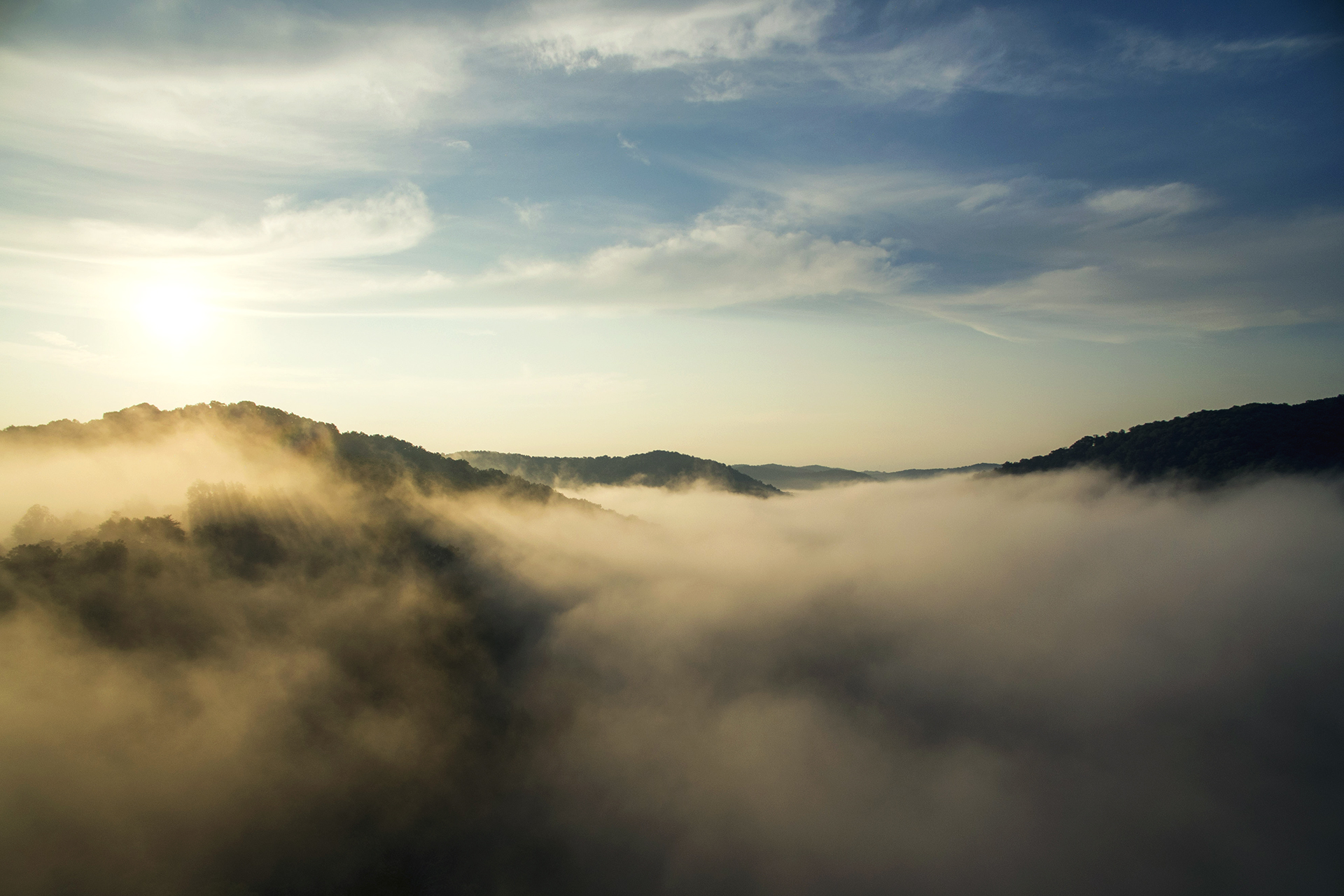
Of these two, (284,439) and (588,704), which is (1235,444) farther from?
(284,439)

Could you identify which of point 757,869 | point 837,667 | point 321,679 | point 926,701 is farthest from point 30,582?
point 926,701

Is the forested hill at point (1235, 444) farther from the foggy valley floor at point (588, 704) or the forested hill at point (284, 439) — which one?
the forested hill at point (284, 439)

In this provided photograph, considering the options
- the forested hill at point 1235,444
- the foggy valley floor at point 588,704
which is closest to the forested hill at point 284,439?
the foggy valley floor at point 588,704

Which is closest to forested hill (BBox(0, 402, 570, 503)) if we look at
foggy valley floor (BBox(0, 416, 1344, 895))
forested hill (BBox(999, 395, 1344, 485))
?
foggy valley floor (BBox(0, 416, 1344, 895))

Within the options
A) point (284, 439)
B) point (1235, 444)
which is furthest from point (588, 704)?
point (1235, 444)

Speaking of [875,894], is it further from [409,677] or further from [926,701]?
[409,677]
